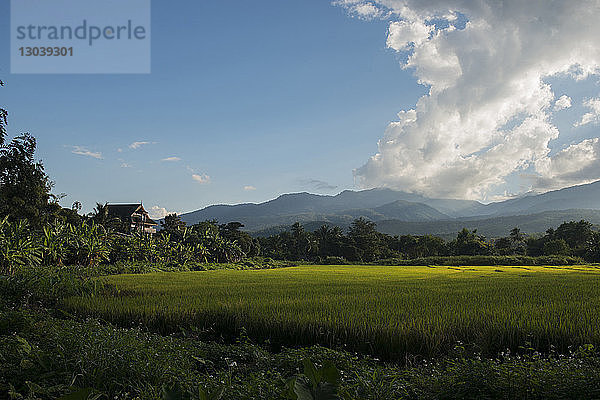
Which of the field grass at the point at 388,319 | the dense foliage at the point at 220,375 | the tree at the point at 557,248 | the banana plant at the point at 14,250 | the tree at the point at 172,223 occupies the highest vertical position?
the tree at the point at 172,223

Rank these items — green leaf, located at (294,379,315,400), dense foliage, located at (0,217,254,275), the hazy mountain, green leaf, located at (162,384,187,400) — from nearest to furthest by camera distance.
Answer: green leaf, located at (294,379,315,400) < green leaf, located at (162,384,187,400) < dense foliage, located at (0,217,254,275) < the hazy mountain

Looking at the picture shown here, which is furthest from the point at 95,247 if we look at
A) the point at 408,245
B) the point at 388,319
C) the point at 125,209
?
the point at 408,245

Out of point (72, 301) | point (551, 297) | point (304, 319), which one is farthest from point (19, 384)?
point (551, 297)

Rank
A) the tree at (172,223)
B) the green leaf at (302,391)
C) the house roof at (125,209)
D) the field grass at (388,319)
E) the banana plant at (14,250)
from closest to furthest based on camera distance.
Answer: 1. the green leaf at (302,391)
2. the field grass at (388,319)
3. the banana plant at (14,250)
4. the tree at (172,223)
5. the house roof at (125,209)

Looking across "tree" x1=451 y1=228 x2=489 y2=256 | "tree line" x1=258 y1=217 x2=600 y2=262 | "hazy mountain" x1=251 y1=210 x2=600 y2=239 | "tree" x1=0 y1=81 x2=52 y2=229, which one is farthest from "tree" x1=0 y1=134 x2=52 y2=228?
"hazy mountain" x1=251 y1=210 x2=600 y2=239

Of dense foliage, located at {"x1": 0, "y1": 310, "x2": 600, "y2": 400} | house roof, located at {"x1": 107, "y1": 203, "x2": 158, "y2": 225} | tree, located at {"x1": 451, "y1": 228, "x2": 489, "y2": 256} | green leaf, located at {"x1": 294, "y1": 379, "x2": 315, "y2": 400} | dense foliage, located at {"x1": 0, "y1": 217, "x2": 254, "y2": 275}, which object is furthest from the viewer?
house roof, located at {"x1": 107, "y1": 203, "x2": 158, "y2": 225}

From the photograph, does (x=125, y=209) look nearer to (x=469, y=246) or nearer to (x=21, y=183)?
(x=21, y=183)

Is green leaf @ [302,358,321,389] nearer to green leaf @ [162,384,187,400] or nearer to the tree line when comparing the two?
green leaf @ [162,384,187,400]

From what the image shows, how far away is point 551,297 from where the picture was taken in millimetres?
7000

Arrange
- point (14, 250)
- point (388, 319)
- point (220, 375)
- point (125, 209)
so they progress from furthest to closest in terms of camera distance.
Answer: point (125, 209)
point (14, 250)
point (388, 319)
point (220, 375)

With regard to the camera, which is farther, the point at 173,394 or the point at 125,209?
the point at 125,209

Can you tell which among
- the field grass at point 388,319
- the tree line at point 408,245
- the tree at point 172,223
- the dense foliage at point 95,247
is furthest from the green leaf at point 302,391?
the tree line at point 408,245

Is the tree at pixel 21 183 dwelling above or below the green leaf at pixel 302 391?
above

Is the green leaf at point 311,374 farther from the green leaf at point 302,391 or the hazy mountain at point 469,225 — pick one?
the hazy mountain at point 469,225
